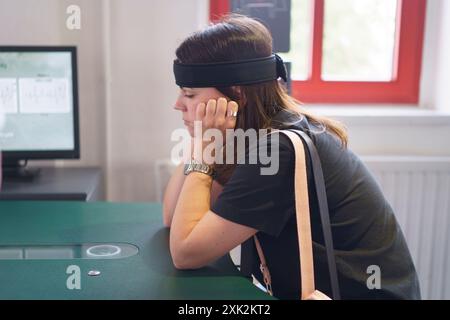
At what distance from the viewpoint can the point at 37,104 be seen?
2.02 meters

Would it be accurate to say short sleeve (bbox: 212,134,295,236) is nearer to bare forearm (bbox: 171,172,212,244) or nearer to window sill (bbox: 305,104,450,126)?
bare forearm (bbox: 171,172,212,244)

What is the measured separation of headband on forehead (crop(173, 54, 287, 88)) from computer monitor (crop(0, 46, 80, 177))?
80 centimetres

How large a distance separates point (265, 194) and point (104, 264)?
38 cm

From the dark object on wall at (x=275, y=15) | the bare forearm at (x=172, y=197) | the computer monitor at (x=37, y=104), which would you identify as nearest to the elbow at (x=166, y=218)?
the bare forearm at (x=172, y=197)

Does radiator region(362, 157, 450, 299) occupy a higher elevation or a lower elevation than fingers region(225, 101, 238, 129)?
lower

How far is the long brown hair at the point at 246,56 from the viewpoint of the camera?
1.33 metres

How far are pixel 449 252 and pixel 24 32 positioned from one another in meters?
1.90

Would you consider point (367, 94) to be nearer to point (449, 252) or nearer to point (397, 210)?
point (397, 210)

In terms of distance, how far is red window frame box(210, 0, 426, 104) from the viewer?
98.3 inches

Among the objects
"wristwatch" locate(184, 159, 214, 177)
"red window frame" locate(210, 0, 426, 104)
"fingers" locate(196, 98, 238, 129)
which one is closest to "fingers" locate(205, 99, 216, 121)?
"fingers" locate(196, 98, 238, 129)

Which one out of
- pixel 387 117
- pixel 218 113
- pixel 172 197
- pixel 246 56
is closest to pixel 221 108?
pixel 218 113

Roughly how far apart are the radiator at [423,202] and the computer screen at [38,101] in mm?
Result: 1150

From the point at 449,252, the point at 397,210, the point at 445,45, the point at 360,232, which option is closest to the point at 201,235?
the point at 360,232

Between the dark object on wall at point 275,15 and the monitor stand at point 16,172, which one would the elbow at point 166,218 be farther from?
the dark object on wall at point 275,15
